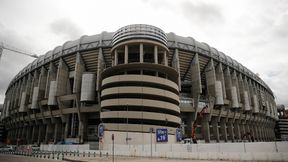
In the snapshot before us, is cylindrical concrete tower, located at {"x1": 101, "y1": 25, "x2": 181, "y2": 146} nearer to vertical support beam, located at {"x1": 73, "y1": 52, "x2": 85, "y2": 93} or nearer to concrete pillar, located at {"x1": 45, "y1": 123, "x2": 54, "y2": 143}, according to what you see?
vertical support beam, located at {"x1": 73, "y1": 52, "x2": 85, "y2": 93}

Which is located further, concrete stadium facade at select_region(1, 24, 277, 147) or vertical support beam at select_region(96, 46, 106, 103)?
vertical support beam at select_region(96, 46, 106, 103)

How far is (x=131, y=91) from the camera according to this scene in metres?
53.7

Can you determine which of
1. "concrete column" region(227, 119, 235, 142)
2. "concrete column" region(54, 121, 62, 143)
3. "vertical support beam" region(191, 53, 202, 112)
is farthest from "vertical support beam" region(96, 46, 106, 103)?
"concrete column" region(227, 119, 235, 142)

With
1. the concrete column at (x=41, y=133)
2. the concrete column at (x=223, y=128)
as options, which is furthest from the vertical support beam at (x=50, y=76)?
the concrete column at (x=223, y=128)

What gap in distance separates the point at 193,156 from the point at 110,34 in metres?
58.8

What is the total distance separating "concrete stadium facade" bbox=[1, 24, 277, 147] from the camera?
53.5 meters

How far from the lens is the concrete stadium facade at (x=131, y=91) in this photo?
5353cm

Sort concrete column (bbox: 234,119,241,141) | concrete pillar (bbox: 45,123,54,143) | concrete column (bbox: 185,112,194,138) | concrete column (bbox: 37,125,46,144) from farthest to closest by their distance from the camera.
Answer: concrete column (bbox: 234,119,241,141) < concrete column (bbox: 37,125,46,144) < concrete pillar (bbox: 45,123,54,143) < concrete column (bbox: 185,112,194,138)

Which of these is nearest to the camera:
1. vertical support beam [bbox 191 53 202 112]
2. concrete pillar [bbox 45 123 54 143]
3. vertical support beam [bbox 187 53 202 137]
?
vertical support beam [bbox 187 53 202 137]

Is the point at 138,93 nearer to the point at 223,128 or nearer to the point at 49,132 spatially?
the point at 49,132

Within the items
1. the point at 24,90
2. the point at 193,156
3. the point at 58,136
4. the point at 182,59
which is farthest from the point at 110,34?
the point at 193,156

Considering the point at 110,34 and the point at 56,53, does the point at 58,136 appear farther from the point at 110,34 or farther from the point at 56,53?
the point at 110,34

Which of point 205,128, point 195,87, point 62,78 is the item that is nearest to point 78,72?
point 62,78

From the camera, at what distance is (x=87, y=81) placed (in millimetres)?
66188
